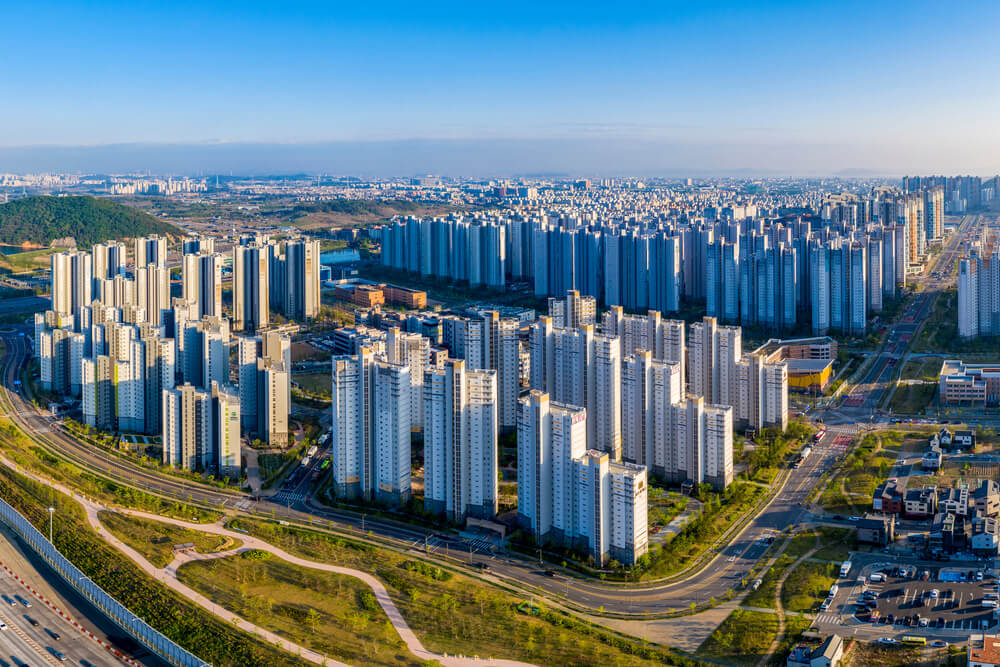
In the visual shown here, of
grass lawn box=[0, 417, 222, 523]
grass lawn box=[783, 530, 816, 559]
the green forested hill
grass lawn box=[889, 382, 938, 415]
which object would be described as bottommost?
grass lawn box=[783, 530, 816, 559]

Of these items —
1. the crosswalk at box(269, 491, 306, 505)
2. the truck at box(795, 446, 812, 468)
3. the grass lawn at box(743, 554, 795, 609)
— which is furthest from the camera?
the truck at box(795, 446, 812, 468)

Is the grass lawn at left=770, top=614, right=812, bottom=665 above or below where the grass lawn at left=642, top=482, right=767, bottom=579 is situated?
below

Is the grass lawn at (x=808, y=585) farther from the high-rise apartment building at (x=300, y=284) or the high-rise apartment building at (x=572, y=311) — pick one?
the high-rise apartment building at (x=300, y=284)

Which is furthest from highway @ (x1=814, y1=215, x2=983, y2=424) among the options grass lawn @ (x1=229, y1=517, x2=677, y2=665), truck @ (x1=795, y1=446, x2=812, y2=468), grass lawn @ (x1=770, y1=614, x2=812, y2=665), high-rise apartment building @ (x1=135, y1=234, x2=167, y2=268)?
high-rise apartment building @ (x1=135, y1=234, x2=167, y2=268)

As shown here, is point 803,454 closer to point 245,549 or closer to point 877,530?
point 877,530

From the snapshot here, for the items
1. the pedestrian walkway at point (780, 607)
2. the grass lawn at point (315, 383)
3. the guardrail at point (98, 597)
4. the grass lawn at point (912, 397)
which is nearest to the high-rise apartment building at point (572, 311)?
the grass lawn at point (315, 383)

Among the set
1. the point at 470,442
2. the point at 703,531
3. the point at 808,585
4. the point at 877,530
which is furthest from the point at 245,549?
the point at 877,530

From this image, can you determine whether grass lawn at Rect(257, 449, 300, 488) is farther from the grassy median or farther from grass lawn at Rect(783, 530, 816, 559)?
grass lawn at Rect(783, 530, 816, 559)
